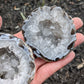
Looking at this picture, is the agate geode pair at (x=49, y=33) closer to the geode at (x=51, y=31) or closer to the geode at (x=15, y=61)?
the geode at (x=51, y=31)

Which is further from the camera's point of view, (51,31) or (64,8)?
(64,8)

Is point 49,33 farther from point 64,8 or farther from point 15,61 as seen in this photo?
point 64,8

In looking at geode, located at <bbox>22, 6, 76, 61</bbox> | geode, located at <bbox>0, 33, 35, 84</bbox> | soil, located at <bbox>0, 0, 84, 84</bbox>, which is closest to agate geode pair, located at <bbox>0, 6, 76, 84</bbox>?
geode, located at <bbox>22, 6, 76, 61</bbox>

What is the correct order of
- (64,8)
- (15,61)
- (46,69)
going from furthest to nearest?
(64,8) < (46,69) < (15,61)

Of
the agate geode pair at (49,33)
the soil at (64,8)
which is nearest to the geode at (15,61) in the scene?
the agate geode pair at (49,33)

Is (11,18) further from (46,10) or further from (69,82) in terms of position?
(69,82)

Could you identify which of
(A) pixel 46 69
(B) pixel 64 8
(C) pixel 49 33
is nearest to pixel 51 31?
(C) pixel 49 33

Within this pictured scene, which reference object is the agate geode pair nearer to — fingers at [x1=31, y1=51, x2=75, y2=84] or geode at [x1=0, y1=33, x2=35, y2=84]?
fingers at [x1=31, y1=51, x2=75, y2=84]

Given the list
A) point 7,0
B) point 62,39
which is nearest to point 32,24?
point 62,39
